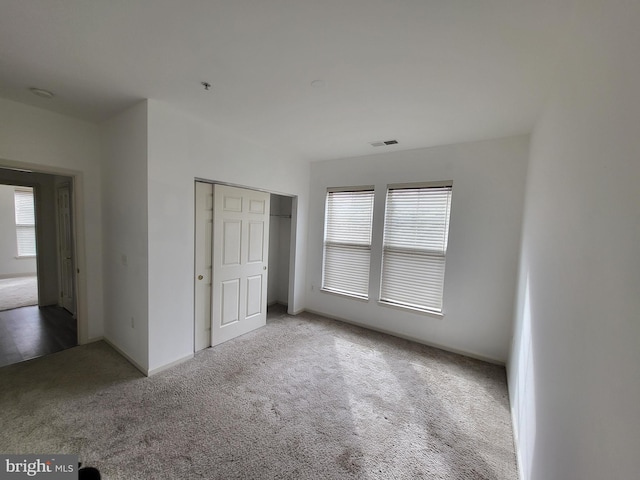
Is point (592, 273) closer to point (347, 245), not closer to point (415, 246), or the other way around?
point (415, 246)

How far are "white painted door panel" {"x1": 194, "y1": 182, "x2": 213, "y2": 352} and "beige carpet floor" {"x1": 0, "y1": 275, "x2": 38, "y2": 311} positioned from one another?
388cm

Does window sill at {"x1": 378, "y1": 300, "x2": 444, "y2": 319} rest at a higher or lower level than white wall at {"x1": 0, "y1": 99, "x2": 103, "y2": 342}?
lower

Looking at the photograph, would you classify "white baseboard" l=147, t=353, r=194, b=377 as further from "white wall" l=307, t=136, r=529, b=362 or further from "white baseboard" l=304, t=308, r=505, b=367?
"white wall" l=307, t=136, r=529, b=362

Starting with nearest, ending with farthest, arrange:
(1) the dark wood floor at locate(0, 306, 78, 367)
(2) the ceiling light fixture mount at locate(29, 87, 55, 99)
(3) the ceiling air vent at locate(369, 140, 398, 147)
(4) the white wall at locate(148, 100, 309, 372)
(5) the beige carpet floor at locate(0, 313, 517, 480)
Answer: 1. (5) the beige carpet floor at locate(0, 313, 517, 480)
2. (2) the ceiling light fixture mount at locate(29, 87, 55, 99)
3. (4) the white wall at locate(148, 100, 309, 372)
4. (1) the dark wood floor at locate(0, 306, 78, 367)
5. (3) the ceiling air vent at locate(369, 140, 398, 147)

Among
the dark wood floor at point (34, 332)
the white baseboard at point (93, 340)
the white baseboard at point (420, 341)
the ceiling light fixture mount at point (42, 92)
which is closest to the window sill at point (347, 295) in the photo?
the white baseboard at point (420, 341)

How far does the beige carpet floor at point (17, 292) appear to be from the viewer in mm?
4574

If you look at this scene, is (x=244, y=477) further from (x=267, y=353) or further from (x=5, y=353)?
(x=5, y=353)

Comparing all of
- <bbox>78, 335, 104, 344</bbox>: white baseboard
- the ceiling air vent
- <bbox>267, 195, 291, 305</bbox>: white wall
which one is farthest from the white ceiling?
<bbox>78, 335, 104, 344</bbox>: white baseboard

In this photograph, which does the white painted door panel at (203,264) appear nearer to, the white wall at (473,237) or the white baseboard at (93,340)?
the white baseboard at (93,340)

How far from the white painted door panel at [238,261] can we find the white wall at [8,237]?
701 cm

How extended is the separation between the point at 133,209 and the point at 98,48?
4.74ft

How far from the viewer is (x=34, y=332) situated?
11.5ft

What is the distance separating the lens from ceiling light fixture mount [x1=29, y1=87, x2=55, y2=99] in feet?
7.59

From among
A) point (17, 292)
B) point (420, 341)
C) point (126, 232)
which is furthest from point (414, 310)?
point (17, 292)
